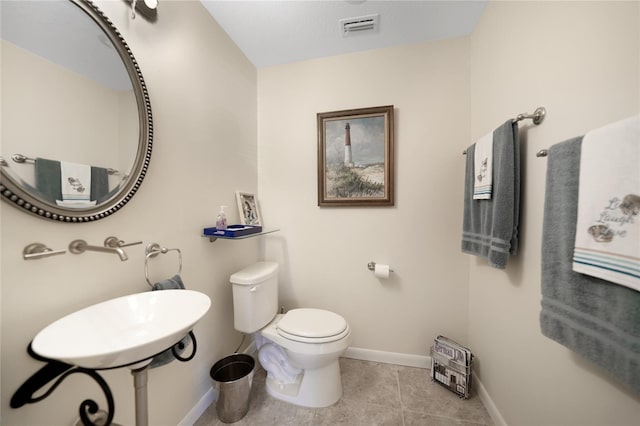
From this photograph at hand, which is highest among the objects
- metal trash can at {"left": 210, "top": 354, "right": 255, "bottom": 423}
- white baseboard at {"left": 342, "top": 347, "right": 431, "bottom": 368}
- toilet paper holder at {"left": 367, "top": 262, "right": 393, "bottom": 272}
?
toilet paper holder at {"left": 367, "top": 262, "right": 393, "bottom": 272}

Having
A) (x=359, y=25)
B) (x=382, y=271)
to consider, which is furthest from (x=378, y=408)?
(x=359, y=25)

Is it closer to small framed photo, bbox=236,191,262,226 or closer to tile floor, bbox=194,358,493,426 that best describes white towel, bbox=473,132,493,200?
tile floor, bbox=194,358,493,426

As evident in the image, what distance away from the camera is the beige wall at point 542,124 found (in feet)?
2.12

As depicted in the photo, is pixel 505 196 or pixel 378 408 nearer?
pixel 505 196

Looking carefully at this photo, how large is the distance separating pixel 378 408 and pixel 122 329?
1.40 meters

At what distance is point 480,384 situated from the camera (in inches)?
54.7

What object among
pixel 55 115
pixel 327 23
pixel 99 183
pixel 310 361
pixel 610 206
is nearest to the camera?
pixel 610 206

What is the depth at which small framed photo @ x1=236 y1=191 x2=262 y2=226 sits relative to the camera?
1.64 m

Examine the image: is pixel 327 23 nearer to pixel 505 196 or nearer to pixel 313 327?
pixel 505 196

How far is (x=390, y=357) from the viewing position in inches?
67.9

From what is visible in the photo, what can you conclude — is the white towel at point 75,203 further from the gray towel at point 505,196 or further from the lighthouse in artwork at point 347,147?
the gray towel at point 505,196

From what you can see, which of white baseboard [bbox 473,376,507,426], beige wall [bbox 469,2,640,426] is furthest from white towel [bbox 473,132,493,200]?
white baseboard [bbox 473,376,507,426]

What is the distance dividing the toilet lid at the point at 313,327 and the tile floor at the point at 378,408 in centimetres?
44

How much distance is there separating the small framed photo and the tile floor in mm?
Result: 1124
